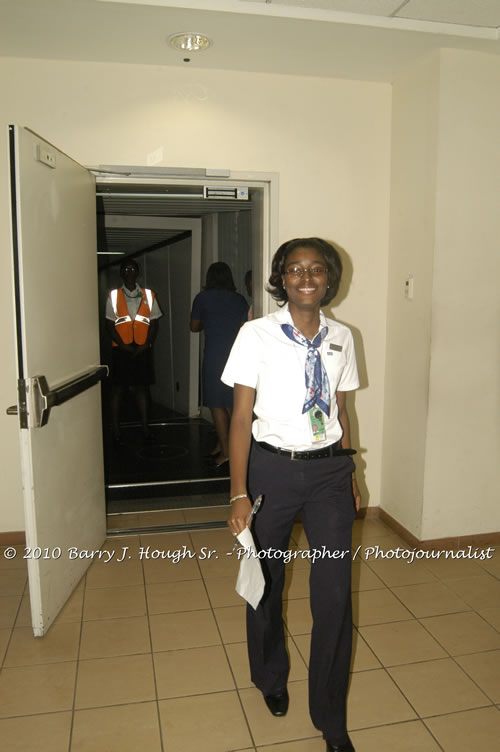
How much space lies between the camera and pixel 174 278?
712cm

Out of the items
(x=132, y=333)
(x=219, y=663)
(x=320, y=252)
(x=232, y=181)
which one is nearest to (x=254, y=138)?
(x=232, y=181)

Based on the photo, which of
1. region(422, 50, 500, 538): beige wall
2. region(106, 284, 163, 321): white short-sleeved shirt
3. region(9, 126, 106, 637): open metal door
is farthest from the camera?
region(106, 284, 163, 321): white short-sleeved shirt

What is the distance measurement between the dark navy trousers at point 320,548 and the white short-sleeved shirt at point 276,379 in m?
0.07

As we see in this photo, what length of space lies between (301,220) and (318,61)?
832 mm

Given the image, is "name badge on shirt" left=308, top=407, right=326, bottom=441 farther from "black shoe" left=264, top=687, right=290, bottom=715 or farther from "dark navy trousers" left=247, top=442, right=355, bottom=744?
"black shoe" left=264, top=687, right=290, bottom=715

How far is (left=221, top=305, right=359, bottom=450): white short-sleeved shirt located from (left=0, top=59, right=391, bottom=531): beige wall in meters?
1.72

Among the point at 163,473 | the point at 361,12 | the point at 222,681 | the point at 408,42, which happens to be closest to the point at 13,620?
the point at 222,681

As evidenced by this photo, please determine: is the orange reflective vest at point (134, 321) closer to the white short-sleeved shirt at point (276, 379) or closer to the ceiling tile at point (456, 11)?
the ceiling tile at point (456, 11)

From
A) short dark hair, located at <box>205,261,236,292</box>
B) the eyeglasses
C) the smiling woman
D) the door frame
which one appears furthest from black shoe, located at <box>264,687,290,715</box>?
short dark hair, located at <box>205,261,236,292</box>

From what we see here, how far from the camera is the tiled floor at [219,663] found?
1.91 metres

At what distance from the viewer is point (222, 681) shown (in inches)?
85.5

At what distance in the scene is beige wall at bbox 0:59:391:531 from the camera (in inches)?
122

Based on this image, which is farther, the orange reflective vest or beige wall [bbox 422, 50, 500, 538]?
the orange reflective vest

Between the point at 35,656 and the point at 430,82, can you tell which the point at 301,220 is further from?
the point at 35,656
